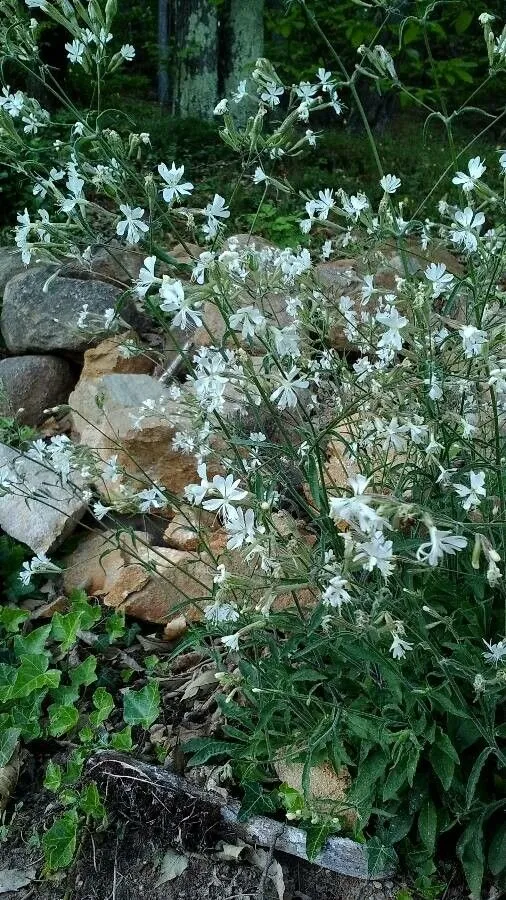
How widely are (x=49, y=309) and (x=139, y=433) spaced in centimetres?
145

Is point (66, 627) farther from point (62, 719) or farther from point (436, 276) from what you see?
point (436, 276)

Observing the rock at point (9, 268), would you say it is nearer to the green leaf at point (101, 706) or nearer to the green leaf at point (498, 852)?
the green leaf at point (101, 706)

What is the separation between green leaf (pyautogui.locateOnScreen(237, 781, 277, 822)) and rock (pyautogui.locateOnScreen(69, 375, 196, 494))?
A: 4.72 ft

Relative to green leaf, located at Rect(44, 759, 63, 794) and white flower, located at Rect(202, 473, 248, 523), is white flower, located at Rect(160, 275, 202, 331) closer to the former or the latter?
white flower, located at Rect(202, 473, 248, 523)

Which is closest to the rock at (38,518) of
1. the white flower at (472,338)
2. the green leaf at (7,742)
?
the green leaf at (7,742)

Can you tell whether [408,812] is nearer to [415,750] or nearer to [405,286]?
[415,750]

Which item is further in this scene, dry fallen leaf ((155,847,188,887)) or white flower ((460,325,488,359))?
dry fallen leaf ((155,847,188,887))

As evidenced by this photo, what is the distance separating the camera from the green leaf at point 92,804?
8.31 ft

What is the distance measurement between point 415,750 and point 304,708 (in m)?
0.35

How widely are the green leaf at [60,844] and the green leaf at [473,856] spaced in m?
1.14

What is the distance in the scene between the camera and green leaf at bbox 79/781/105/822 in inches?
99.7

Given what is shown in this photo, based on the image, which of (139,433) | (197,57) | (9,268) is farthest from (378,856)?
(197,57)

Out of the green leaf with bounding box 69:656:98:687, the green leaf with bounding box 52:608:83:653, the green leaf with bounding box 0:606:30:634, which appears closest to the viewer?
the green leaf with bounding box 69:656:98:687

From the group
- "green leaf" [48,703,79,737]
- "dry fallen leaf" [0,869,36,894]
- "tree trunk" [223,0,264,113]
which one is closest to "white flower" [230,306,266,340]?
"green leaf" [48,703,79,737]
